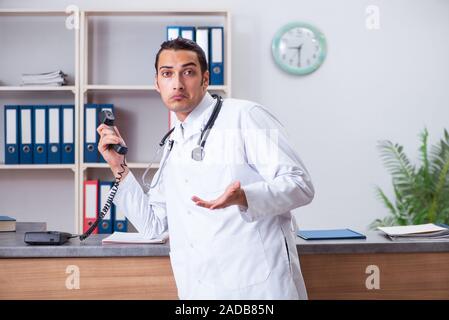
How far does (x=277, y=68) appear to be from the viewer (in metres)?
3.88

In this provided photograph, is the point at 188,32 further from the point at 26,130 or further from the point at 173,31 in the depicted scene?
the point at 26,130

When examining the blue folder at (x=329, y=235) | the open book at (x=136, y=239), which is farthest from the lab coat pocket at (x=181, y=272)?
the blue folder at (x=329, y=235)

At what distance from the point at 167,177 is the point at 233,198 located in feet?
1.43

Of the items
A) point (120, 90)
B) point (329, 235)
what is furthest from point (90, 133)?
point (329, 235)

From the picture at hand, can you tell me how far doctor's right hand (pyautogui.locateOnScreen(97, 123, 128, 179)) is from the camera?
1.76m

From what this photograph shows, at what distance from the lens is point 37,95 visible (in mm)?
3850

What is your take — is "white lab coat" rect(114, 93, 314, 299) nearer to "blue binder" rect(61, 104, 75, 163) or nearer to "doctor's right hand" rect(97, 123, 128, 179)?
"doctor's right hand" rect(97, 123, 128, 179)

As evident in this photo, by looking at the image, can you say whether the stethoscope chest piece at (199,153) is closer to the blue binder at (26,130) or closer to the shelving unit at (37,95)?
the blue binder at (26,130)

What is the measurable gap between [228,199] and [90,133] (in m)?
2.36

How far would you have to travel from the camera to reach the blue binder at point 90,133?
3.54 meters

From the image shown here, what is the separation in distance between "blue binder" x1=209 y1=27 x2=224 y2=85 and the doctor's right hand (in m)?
1.86

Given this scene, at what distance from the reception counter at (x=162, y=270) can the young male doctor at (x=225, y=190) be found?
0.27 meters

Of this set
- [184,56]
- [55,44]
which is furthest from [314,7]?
[184,56]
